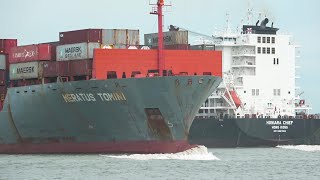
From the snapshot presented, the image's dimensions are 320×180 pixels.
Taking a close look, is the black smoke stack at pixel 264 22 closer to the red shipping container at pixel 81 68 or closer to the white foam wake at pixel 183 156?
the white foam wake at pixel 183 156

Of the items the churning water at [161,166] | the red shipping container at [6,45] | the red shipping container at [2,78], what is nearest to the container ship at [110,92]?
the churning water at [161,166]

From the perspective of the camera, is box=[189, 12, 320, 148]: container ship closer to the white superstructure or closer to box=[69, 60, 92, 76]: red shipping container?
the white superstructure

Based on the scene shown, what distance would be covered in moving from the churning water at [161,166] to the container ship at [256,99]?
15.4 meters

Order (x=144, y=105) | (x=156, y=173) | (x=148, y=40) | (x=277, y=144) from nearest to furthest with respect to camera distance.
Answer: (x=156, y=173)
(x=144, y=105)
(x=148, y=40)
(x=277, y=144)

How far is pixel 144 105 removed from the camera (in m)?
60.6

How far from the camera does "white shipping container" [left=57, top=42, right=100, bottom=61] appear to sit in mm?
62406

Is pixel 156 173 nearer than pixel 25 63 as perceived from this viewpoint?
Yes

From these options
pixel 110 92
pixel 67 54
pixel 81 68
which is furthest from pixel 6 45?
pixel 110 92

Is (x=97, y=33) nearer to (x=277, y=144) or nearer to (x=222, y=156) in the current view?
(x=222, y=156)

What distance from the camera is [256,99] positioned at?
287 feet

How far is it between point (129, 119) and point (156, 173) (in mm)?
10004

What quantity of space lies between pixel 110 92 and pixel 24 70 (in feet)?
24.9


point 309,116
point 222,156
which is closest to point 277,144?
point 309,116

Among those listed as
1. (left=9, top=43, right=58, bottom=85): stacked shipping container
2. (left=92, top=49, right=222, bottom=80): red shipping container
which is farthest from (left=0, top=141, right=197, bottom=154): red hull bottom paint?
(left=9, top=43, right=58, bottom=85): stacked shipping container
